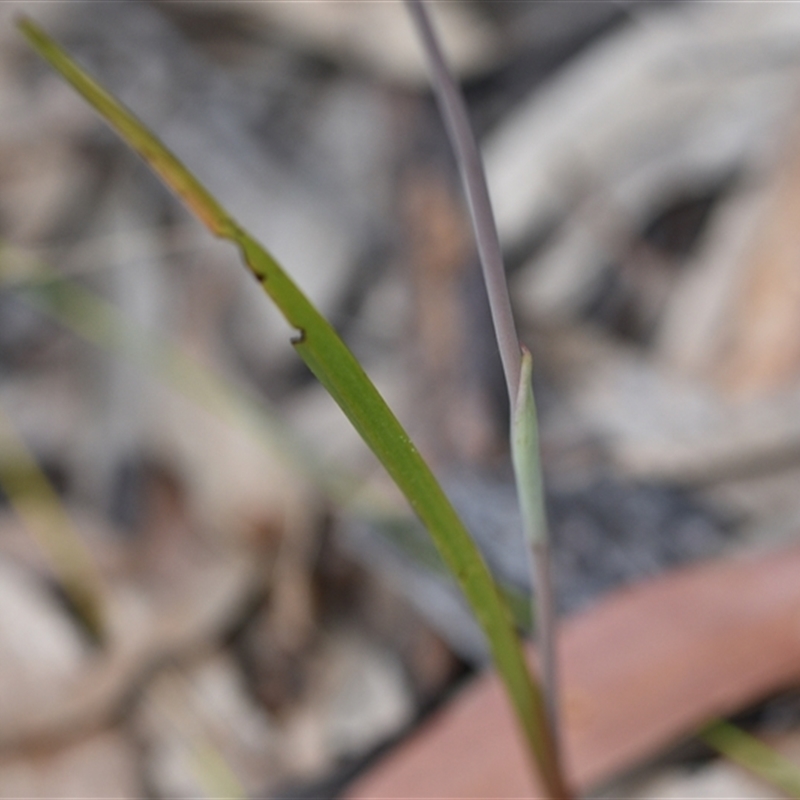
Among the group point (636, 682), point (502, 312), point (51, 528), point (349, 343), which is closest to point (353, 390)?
point (502, 312)

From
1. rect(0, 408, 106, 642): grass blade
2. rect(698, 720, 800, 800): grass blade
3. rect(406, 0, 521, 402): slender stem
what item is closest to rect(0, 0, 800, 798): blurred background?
rect(0, 408, 106, 642): grass blade

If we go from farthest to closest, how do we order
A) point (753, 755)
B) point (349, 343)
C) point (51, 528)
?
point (349, 343) → point (51, 528) → point (753, 755)

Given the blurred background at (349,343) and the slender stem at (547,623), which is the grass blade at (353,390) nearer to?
the slender stem at (547,623)

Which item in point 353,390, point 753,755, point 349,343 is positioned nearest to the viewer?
point 353,390

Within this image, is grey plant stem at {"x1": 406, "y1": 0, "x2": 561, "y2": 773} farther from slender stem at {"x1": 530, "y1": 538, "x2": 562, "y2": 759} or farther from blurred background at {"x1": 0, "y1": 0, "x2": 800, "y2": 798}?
blurred background at {"x1": 0, "y1": 0, "x2": 800, "y2": 798}

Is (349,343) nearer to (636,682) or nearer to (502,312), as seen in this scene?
(636,682)

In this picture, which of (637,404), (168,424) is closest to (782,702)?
(637,404)

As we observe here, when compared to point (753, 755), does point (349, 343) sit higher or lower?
higher
